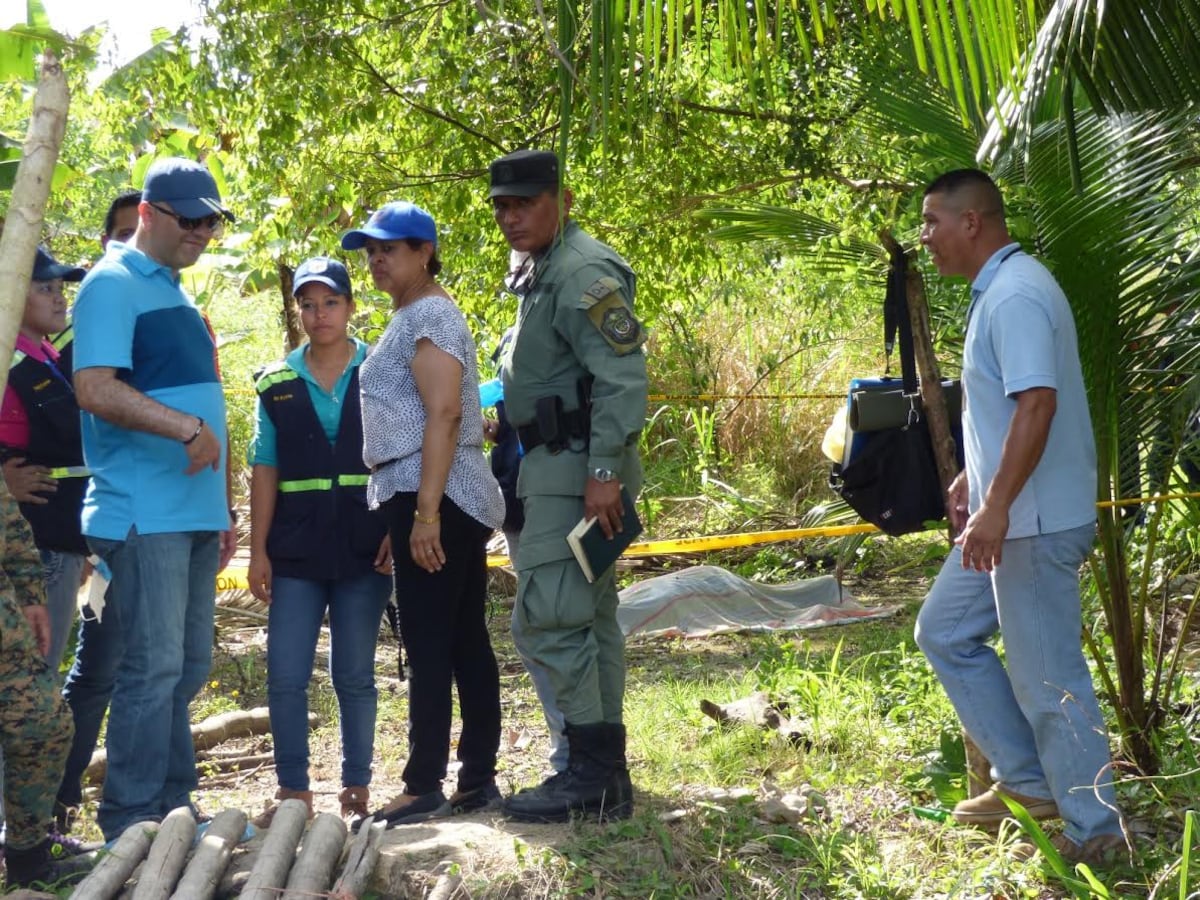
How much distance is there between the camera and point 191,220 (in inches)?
173

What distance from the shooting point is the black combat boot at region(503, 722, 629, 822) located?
4.47 meters

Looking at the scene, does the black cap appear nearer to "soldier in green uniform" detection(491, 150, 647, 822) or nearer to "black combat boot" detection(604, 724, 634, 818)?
"soldier in green uniform" detection(491, 150, 647, 822)

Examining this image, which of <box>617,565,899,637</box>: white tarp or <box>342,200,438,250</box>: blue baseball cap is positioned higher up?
<box>342,200,438,250</box>: blue baseball cap

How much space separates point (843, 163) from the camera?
329 inches

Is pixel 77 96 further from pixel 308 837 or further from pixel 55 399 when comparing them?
pixel 308 837

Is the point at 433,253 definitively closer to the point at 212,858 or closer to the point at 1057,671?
the point at 212,858

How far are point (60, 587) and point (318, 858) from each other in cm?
157

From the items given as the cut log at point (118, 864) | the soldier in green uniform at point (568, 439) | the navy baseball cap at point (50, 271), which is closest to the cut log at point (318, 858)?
the cut log at point (118, 864)

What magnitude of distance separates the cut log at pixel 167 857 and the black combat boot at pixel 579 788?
105 cm

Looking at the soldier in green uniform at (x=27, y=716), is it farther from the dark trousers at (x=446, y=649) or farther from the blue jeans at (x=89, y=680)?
the dark trousers at (x=446, y=649)

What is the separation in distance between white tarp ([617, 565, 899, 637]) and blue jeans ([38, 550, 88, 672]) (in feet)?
13.3

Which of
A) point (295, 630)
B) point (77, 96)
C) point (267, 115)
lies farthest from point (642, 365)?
point (77, 96)

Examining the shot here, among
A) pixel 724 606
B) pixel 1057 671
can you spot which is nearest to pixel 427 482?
pixel 1057 671

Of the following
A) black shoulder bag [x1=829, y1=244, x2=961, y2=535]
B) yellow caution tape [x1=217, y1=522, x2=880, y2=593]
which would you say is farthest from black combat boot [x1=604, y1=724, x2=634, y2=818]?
yellow caution tape [x1=217, y1=522, x2=880, y2=593]
